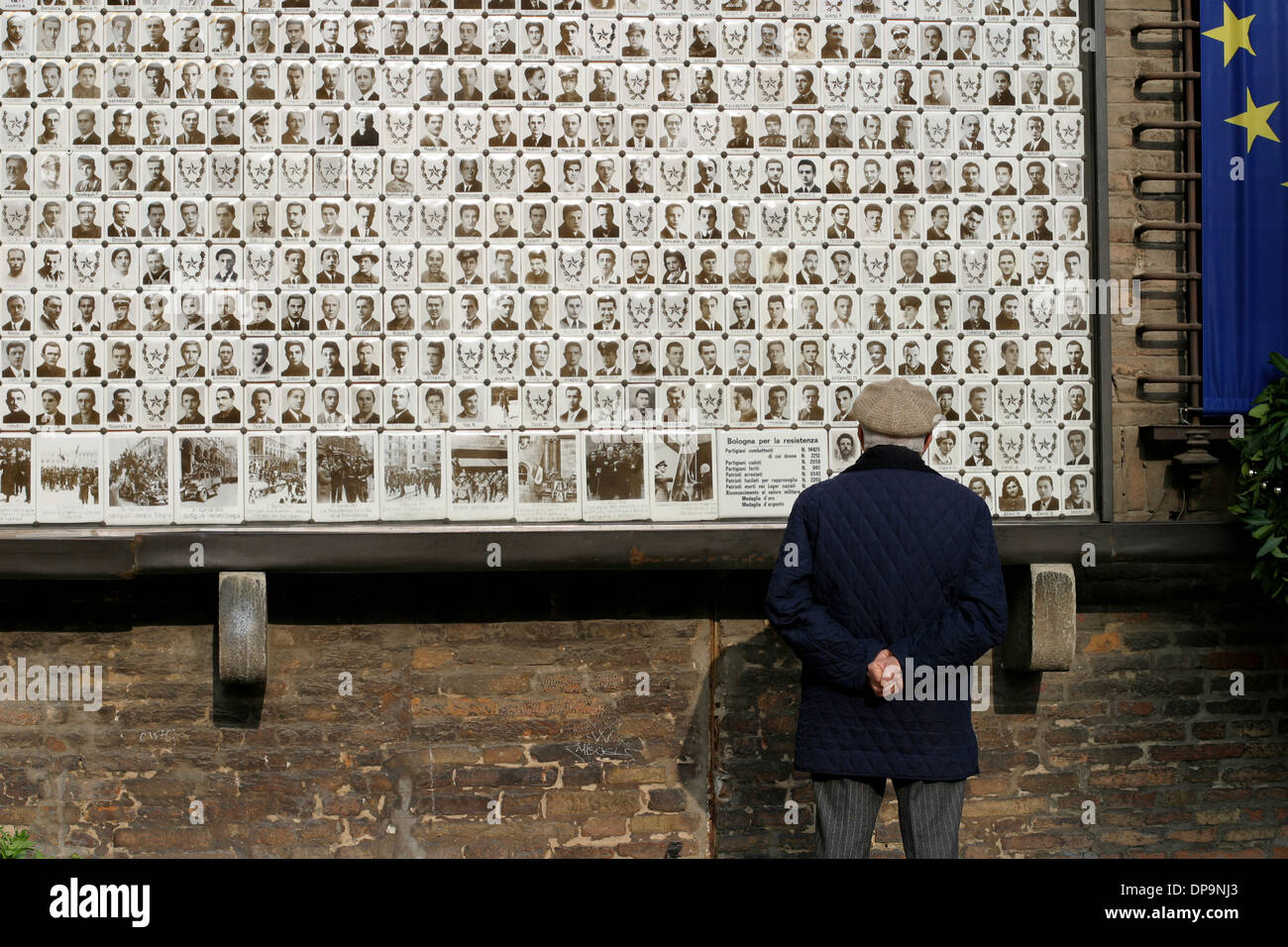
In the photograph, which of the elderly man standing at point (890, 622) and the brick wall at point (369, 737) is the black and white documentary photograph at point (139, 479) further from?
the elderly man standing at point (890, 622)

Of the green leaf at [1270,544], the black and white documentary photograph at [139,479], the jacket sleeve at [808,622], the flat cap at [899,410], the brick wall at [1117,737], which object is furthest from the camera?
the brick wall at [1117,737]

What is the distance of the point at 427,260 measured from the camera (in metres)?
4.76

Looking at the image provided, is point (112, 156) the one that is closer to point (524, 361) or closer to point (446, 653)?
point (524, 361)

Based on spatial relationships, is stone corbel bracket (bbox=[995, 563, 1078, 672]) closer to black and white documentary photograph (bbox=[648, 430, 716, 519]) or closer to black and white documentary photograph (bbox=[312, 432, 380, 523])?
black and white documentary photograph (bbox=[648, 430, 716, 519])

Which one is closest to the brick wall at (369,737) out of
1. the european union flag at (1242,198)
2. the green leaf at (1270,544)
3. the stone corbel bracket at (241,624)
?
the stone corbel bracket at (241,624)

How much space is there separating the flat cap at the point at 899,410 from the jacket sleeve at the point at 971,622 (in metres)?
0.33

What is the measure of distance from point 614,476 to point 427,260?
1.26 meters

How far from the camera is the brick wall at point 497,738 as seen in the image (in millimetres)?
4762

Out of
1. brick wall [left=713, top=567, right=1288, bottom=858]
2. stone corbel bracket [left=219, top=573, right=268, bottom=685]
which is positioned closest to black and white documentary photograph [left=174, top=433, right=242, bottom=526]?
stone corbel bracket [left=219, top=573, right=268, bottom=685]

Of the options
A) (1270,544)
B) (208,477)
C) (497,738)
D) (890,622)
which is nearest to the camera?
(890,622)

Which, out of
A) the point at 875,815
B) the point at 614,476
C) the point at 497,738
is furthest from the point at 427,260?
the point at 875,815

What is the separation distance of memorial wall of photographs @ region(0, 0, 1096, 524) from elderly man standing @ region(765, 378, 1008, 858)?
1415 millimetres

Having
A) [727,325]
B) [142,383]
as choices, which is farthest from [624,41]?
[142,383]

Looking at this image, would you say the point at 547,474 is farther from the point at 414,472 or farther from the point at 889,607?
the point at 889,607
